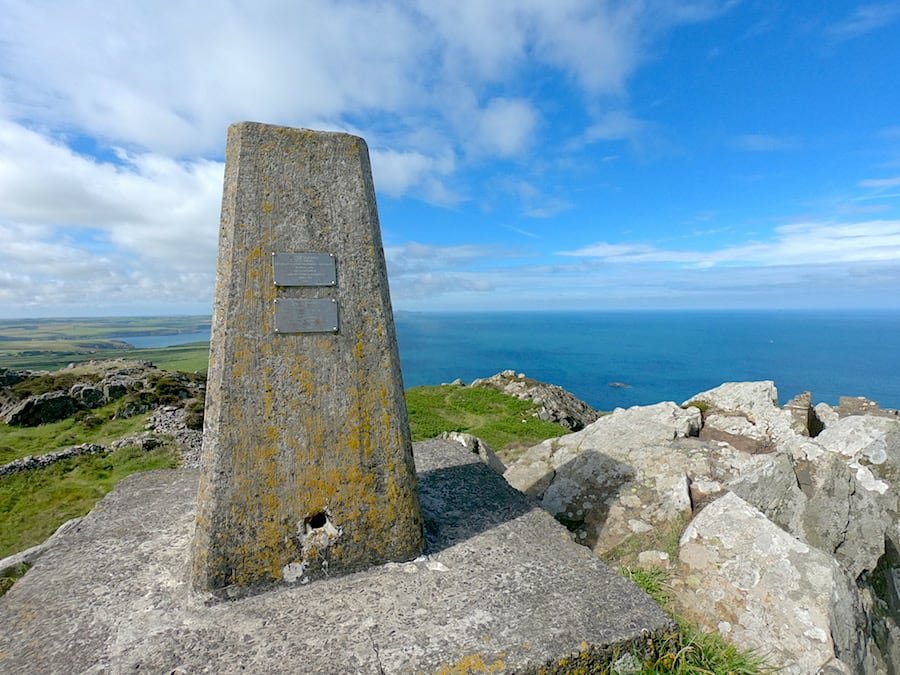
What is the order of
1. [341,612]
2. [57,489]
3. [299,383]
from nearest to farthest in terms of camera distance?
1. [341,612]
2. [299,383]
3. [57,489]

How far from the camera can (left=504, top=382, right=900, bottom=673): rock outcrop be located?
4.06 meters

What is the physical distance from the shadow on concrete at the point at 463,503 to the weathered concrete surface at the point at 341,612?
0.04m

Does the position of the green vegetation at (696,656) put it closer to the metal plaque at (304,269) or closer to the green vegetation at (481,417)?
the metal plaque at (304,269)

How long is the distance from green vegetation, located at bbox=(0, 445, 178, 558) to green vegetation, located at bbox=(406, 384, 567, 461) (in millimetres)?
7433

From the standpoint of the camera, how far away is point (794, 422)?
25.7 feet

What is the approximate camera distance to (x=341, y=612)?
3.53 metres

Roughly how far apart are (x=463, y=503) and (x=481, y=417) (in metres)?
11.5

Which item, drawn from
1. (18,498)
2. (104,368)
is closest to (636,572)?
(18,498)

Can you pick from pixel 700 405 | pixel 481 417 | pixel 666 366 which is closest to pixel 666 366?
pixel 666 366

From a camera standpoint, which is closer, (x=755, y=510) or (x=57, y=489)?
(x=755, y=510)

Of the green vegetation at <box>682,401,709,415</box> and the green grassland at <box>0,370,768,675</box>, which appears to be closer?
the green grassland at <box>0,370,768,675</box>

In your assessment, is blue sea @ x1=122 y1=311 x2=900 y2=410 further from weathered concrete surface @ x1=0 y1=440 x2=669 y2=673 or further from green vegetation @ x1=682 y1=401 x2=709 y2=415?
weathered concrete surface @ x1=0 y1=440 x2=669 y2=673

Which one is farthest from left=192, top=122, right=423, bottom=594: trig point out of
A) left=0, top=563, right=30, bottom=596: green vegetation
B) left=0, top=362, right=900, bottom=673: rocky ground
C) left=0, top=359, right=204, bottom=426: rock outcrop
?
left=0, top=359, right=204, bottom=426: rock outcrop

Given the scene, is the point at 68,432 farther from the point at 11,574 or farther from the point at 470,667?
the point at 470,667
